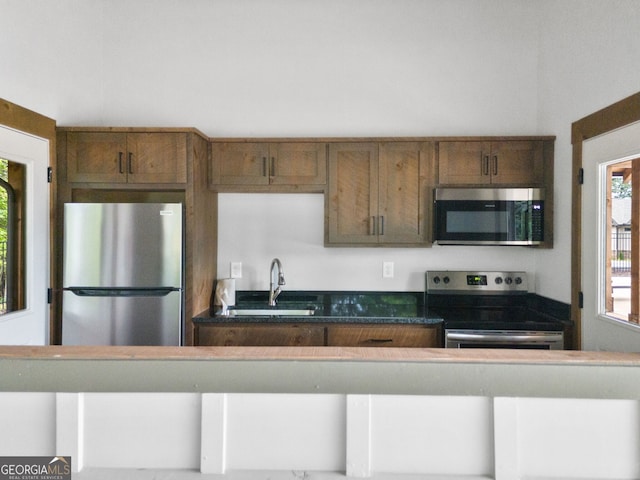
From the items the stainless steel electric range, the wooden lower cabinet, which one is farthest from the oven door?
the wooden lower cabinet

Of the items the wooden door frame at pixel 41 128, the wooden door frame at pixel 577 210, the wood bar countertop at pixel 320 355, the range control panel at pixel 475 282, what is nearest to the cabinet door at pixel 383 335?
the range control panel at pixel 475 282

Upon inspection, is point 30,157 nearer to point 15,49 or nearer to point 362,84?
point 15,49

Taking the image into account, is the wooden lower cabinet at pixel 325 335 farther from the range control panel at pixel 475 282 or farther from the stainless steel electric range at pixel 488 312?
the range control panel at pixel 475 282

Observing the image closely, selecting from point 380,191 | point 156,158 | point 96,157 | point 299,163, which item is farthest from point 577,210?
point 96,157

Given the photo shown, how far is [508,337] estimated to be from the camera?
2.59 metres

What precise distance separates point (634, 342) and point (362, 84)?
2.30 meters

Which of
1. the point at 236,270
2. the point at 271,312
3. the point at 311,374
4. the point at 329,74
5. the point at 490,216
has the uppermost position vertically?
the point at 329,74

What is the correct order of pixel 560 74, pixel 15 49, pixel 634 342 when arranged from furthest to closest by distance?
1. pixel 560 74
2. pixel 15 49
3. pixel 634 342

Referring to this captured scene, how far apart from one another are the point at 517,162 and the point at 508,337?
115cm

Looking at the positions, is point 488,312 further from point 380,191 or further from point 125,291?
point 125,291

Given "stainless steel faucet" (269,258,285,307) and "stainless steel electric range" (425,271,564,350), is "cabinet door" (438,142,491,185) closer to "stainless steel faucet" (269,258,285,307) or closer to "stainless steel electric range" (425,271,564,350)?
"stainless steel electric range" (425,271,564,350)

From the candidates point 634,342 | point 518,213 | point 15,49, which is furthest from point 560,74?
point 15,49

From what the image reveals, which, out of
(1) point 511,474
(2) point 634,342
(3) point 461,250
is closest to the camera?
(1) point 511,474

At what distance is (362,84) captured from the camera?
3.26 meters
